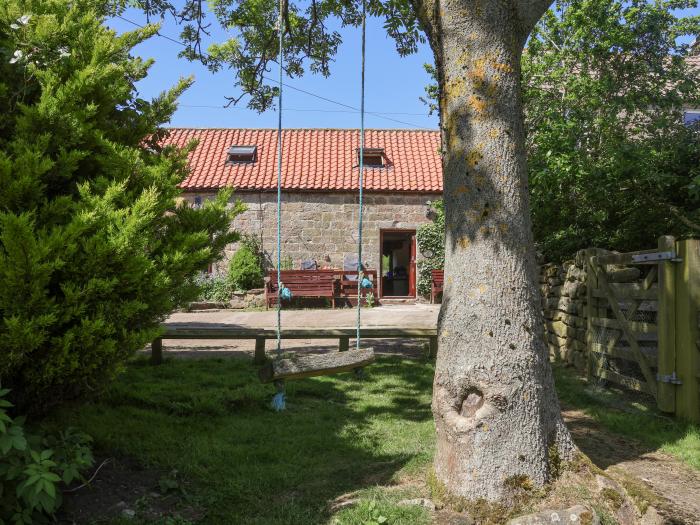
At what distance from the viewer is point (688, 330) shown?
5.09 m

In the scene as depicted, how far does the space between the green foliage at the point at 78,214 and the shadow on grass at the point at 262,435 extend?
0.98 meters

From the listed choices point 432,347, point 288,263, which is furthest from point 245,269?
point 432,347

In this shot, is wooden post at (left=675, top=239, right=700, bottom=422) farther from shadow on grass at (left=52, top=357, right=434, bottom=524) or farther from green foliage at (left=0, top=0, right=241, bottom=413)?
green foliage at (left=0, top=0, right=241, bottom=413)

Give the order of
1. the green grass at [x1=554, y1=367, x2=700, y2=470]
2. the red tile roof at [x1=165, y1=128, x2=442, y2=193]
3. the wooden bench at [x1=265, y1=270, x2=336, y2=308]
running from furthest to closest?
1. the red tile roof at [x1=165, y1=128, x2=442, y2=193]
2. the wooden bench at [x1=265, y1=270, x2=336, y2=308]
3. the green grass at [x1=554, y1=367, x2=700, y2=470]

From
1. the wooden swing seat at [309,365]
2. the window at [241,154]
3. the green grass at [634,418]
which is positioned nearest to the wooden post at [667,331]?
the green grass at [634,418]

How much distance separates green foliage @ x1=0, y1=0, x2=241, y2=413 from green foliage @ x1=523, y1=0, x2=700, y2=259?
16.0ft

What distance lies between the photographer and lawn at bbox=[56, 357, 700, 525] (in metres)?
3.56

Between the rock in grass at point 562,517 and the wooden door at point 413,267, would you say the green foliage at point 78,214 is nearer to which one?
the rock in grass at point 562,517

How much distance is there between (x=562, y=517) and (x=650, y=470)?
1.42 m

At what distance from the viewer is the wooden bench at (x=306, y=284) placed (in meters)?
17.5

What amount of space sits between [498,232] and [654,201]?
586 centimetres

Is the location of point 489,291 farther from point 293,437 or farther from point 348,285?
point 348,285

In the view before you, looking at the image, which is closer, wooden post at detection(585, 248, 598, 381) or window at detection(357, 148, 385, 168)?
wooden post at detection(585, 248, 598, 381)

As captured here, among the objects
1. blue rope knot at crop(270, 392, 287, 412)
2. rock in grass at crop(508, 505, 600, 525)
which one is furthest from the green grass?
blue rope knot at crop(270, 392, 287, 412)
